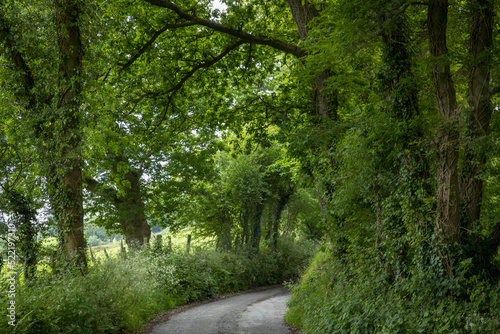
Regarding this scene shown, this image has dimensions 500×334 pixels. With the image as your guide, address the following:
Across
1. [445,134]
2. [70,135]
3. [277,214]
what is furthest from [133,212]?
[445,134]

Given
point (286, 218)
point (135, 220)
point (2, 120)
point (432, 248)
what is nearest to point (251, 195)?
point (135, 220)

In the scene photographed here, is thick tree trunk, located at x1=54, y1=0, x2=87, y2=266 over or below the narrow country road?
over

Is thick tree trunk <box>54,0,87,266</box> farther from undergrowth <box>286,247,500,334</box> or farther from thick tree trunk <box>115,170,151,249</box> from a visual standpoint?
thick tree trunk <box>115,170,151,249</box>

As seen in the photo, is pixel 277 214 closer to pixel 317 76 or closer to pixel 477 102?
pixel 317 76

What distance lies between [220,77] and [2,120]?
6.85 m

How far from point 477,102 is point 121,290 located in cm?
885

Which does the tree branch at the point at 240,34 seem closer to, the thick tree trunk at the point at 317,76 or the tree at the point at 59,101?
the thick tree trunk at the point at 317,76

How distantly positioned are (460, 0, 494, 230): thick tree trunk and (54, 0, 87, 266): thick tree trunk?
324 inches

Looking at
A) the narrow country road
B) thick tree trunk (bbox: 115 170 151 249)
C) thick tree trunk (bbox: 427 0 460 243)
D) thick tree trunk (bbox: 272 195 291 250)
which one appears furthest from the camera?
thick tree trunk (bbox: 272 195 291 250)

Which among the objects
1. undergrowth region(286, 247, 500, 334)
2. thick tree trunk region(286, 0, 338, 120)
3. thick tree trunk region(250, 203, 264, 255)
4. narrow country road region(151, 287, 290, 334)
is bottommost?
narrow country road region(151, 287, 290, 334)

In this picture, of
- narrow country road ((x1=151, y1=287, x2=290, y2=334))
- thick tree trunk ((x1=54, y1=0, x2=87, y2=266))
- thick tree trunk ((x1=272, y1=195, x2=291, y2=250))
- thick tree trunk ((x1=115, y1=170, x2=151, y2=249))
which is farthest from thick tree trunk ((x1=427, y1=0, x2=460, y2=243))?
thick tree trunk ((x1=272, y1=195, x2=291, y2=250))

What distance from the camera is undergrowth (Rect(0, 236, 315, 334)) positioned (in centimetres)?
645

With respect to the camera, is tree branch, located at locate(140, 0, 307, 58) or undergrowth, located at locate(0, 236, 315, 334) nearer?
undergrowth, located at locate(0, 236, 315, 334)

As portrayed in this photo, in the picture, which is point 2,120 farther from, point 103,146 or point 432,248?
point 432,248
